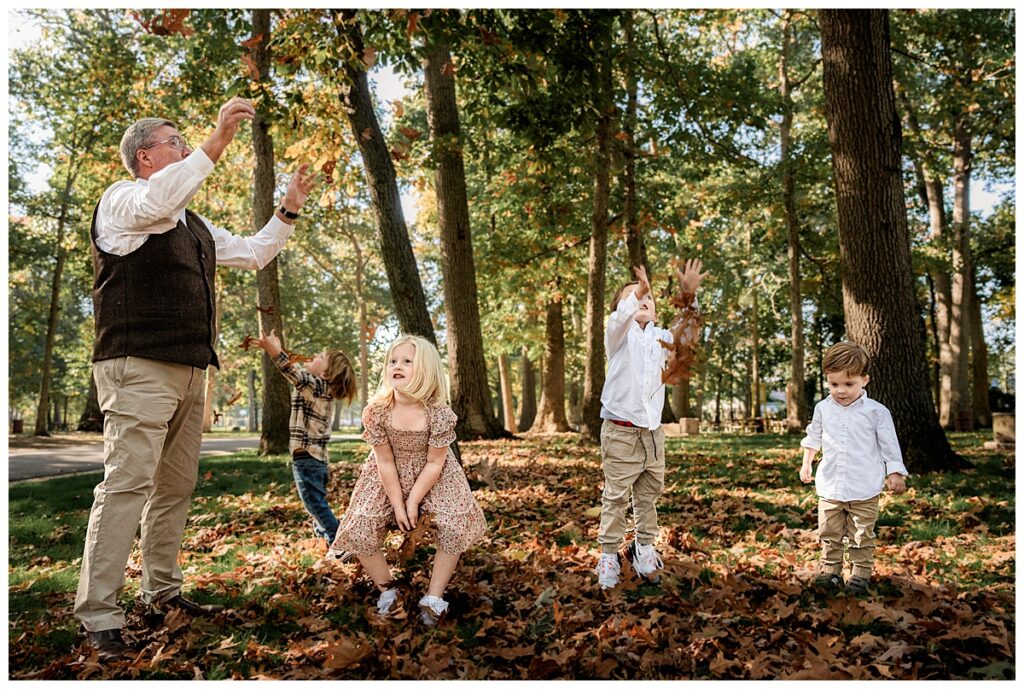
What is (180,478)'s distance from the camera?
155 inches

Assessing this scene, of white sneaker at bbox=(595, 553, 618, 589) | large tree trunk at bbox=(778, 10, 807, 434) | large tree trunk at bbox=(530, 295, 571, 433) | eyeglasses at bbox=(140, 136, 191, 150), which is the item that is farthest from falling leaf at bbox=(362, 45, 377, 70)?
large tree trunk at bbox=(778, 10, 807, 434)

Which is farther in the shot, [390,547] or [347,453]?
[347,453]

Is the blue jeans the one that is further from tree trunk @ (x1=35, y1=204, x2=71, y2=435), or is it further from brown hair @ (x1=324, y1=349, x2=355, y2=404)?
tree trunk @ (x1=35, y1=204, x2=71, y2=435)

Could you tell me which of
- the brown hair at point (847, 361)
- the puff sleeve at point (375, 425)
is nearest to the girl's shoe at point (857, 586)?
the brown hair at point (847, 361)

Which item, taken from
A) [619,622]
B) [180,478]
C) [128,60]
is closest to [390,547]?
[180,478]

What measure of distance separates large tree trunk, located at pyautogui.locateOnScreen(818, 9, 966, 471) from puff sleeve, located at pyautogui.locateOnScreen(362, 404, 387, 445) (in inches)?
248

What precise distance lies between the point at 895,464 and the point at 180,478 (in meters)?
4.27

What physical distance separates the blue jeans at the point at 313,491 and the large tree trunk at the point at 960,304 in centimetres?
1859

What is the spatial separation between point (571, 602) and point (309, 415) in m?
2.51

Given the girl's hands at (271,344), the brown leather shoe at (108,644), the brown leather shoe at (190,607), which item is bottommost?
the brown leather shoe at (190,607)

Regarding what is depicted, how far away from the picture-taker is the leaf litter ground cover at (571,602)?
3.25 m

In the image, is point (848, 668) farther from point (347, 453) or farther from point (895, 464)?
point (347, 453)

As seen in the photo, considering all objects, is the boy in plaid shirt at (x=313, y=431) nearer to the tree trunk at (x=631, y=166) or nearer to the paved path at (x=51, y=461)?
the paved path at (x=51, y=461)

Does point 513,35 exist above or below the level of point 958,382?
above
